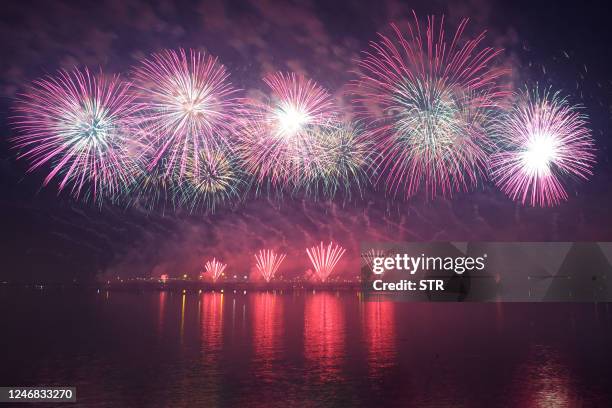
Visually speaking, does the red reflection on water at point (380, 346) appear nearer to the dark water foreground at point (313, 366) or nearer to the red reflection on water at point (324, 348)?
the dark water foreground at point (313, 366)

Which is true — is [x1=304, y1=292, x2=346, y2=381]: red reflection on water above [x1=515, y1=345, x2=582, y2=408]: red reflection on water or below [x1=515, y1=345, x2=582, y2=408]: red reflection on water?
above

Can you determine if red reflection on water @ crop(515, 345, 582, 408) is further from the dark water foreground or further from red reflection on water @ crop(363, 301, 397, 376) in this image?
red reflection on water @ crop(363, 301, 397, 376)

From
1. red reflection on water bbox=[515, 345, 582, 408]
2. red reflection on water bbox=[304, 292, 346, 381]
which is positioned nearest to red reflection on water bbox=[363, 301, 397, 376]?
red reflection on water bbox=[304, 292, 346, 381]

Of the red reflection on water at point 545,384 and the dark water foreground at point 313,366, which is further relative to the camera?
the dark water foreground at point 313,366

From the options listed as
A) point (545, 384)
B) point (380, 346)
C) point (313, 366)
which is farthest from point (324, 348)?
point (545, 384)

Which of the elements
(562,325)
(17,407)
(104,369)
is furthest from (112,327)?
(562,325)

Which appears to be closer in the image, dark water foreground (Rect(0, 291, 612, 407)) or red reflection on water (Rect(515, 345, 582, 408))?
red reflection on water (Rect(515, 345, 582, 408))

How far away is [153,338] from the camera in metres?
43.9

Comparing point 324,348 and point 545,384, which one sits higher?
point 324,348

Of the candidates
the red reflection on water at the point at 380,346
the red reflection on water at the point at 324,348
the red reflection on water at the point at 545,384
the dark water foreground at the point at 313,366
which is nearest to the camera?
the red reflection on water at the point at 545,384

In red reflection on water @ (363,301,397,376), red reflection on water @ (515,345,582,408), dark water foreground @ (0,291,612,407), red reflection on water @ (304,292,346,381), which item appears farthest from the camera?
red reflection on water @ (363,301,397,376)

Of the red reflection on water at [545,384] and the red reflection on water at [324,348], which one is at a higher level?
the red reflection on water at [324,348]

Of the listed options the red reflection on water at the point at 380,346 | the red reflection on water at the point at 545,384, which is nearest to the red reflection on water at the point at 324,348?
the red reflection on water at the point at 380,346

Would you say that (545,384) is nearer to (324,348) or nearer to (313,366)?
(313,366)
